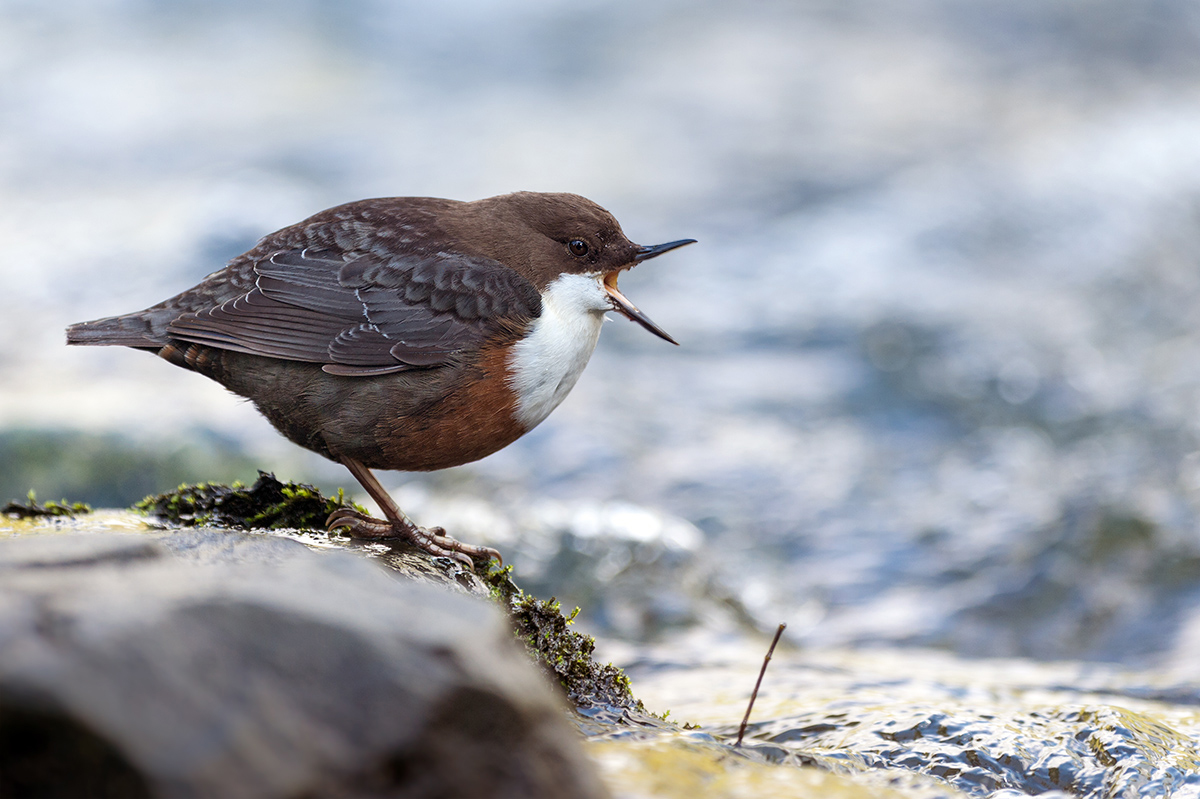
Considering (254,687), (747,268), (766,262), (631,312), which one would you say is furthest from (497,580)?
(766,262)

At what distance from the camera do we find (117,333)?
3.58 meters

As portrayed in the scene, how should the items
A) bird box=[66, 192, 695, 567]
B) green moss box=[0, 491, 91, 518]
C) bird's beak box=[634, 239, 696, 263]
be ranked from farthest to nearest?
green moss box=[0, 491, 91, 518]
bird's beak box=[634, 239, 696, 263]
bird box=[66, 192, 695, 567]

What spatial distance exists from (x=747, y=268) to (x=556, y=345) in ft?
25.9

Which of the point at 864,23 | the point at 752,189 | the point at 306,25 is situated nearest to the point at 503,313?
the point at 752,189

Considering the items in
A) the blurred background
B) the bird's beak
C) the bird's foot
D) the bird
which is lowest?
the bird's foot

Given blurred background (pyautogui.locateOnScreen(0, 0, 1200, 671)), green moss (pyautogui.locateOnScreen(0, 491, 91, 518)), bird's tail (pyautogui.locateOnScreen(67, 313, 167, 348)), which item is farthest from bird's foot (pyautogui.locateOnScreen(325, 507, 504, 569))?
blurred background (pyautogui.locateOnScreen(0, 0, 1200, 671))

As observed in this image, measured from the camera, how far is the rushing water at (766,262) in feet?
22.2

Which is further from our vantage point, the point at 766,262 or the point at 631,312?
the point at 766,262

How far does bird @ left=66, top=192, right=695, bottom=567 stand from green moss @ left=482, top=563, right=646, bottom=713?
11.0 inches

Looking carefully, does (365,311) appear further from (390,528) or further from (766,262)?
(766,262)

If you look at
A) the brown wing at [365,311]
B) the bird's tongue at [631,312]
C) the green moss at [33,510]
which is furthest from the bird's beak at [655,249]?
the green moss at [33,510]

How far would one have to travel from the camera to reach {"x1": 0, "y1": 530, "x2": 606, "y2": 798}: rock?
162cm

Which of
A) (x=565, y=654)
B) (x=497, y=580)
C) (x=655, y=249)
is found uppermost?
(x=655, y=249)

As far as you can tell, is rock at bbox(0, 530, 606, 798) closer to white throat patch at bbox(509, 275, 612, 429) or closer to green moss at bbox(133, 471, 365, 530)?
white throat patch at bbox(509, 275, 612, 429)
